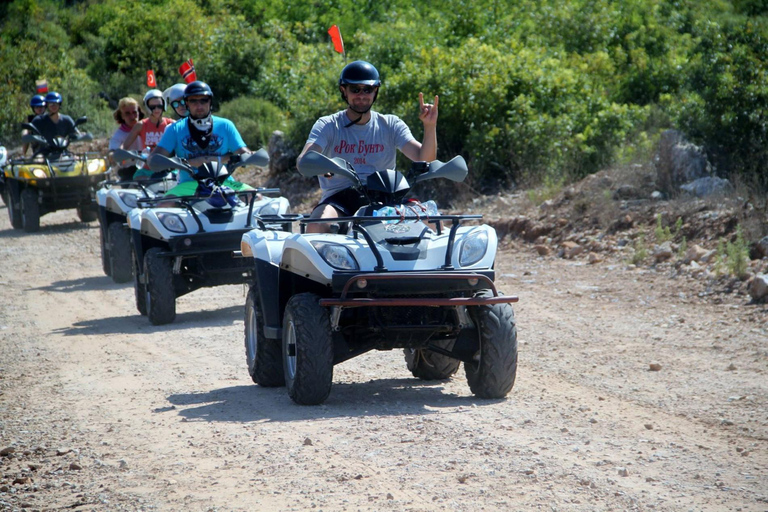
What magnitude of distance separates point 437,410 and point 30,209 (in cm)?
1441

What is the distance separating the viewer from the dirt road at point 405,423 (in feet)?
14.5

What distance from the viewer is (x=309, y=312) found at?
5.84m

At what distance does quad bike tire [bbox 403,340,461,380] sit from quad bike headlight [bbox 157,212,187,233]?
142 inches

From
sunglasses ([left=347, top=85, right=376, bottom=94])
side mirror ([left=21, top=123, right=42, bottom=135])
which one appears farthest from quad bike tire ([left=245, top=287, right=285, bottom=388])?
side mirror ([left=21, top=123, right=42, bottom=135])

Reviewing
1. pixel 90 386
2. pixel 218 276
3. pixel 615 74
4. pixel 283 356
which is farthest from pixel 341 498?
pixel 615 74

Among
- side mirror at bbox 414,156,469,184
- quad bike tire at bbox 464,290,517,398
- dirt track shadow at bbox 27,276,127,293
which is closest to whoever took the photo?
quad bike tire at bbox 464,290,517,398

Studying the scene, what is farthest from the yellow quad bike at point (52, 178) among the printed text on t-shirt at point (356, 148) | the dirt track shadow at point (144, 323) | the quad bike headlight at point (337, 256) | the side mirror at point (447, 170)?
the quad bike headlight at point (337, 256)

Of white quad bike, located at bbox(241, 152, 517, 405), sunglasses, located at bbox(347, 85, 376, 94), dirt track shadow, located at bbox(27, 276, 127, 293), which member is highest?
sunglasses, located at bbox(347, 85, 376, 94)

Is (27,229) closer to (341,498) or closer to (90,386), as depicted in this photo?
(90,386)

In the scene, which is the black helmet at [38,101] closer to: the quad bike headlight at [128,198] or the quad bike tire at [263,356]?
the quad bike headlight at [128,198]

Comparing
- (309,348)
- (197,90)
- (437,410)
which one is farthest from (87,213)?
(437,410)

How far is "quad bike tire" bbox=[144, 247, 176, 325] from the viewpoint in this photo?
9727mm

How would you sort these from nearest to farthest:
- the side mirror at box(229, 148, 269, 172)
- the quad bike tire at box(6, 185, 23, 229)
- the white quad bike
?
the white quad bike < the side mirror at box(229, 148, 269, 172) < the quad bike tire at box(6, 185, 23, 229)

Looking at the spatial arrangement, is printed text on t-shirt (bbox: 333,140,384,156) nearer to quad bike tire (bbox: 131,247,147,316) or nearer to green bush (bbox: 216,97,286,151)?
quad bike tire (bbox: 131,247,147,316)
